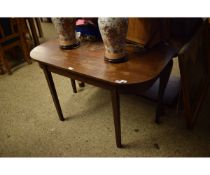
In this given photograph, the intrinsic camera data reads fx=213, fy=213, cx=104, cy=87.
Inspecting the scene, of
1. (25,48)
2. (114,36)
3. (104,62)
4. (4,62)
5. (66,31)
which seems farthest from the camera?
(25,48)

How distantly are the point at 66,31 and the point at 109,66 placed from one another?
363 millimetres

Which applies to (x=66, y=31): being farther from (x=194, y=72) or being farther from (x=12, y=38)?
(x=12, y=38)

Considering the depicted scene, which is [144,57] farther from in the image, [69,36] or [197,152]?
[197,152]

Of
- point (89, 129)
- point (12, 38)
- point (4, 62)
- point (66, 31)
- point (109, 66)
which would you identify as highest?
point (66, 31)

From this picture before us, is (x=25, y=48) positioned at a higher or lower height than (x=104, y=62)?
lower

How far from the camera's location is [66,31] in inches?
49.0

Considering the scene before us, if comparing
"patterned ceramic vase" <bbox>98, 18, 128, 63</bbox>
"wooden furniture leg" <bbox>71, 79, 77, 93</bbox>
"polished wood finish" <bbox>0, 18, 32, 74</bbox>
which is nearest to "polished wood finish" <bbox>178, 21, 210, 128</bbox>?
"patterned ceramic vase" <bbox>98, 18, 128, 63</bbox>

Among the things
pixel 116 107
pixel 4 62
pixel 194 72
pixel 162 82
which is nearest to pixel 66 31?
pixel 116 107

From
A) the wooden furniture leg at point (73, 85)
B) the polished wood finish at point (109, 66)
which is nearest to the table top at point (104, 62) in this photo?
the polished wood finish at point (109, 66)

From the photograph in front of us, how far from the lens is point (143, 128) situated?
1.47 metres

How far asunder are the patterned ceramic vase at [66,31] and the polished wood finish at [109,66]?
0.04 metres

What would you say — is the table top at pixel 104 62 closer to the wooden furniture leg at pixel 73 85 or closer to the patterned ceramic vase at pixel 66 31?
the patterned ceramic vase at pixel 66 31
